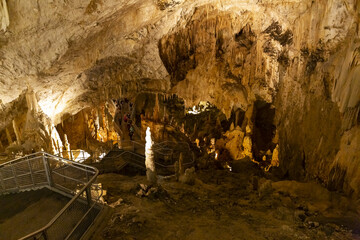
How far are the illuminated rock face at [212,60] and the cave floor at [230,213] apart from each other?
3.52 ft

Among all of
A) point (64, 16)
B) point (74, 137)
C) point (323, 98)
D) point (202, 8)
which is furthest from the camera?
point (74, 137)

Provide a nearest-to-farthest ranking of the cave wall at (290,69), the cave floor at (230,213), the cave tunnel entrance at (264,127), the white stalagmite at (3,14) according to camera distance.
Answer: the white stalagmite at (3,14), the cave floor at (230,213), the cave wall at (290,69), the cave tunnel entrance at (264,127)

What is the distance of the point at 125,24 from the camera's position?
8031 mm

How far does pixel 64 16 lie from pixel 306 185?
816 centimetres

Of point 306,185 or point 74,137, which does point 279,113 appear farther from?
point 74,137

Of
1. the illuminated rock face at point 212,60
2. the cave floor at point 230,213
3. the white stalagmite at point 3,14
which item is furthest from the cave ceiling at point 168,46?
the cave floor at point 230,213

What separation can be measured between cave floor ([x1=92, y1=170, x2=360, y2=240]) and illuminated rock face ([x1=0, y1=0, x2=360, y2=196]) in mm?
1073

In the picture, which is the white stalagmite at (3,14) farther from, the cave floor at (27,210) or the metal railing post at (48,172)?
the cave floor at (27,210)

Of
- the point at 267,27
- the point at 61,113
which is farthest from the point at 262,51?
the point at 61,113

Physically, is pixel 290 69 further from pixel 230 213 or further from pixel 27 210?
pixel 27 210

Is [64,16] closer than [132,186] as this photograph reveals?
Yes

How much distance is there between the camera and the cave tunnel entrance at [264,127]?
18.6 meters

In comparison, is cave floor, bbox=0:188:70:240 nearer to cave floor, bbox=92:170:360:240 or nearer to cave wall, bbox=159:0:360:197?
cave floor, bbox=92:170:360:240

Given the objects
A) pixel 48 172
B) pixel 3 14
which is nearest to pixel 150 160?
pixel 48 172
